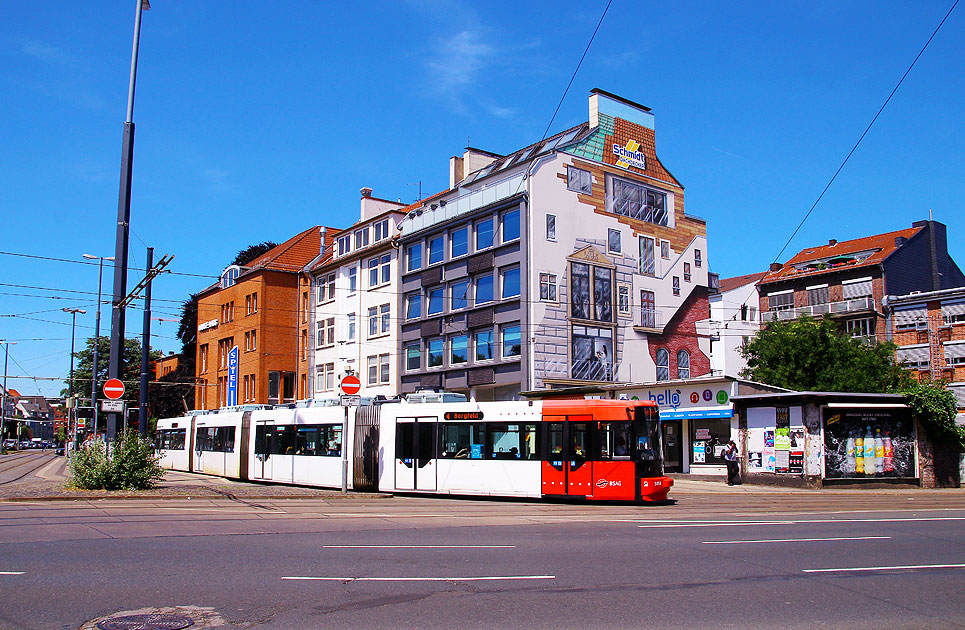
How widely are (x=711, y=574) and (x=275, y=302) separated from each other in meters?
49.9

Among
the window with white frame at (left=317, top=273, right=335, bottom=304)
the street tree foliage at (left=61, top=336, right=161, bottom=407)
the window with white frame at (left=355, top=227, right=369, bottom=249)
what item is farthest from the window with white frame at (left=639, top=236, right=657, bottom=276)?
the street tree foliage at (left=61, top=336, right=161, bottom=407)

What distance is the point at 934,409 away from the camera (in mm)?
30781

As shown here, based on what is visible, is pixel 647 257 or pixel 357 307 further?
pixel 357 307

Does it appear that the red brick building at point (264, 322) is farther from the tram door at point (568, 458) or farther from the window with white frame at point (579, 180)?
the tram door at point (568, 458)

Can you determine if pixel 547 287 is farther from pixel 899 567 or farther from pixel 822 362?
pixel 899 567

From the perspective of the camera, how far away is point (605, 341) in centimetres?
4334

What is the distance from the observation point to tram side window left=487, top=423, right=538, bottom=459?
869 inches

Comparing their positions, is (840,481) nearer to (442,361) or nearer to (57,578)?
(442,361)

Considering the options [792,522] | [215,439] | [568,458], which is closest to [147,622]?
[792,522]

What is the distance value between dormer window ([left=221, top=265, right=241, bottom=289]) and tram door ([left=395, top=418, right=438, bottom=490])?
40769 mm

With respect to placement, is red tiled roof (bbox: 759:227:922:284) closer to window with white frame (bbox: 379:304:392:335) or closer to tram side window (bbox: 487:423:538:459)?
window with white frame (bbox: 379:304:392:335)

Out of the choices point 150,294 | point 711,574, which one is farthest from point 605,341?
point 711,574

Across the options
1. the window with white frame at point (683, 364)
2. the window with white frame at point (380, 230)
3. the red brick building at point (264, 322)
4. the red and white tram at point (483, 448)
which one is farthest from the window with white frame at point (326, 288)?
the red and white tram at point (483, 448)

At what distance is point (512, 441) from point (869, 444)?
1537 cm
